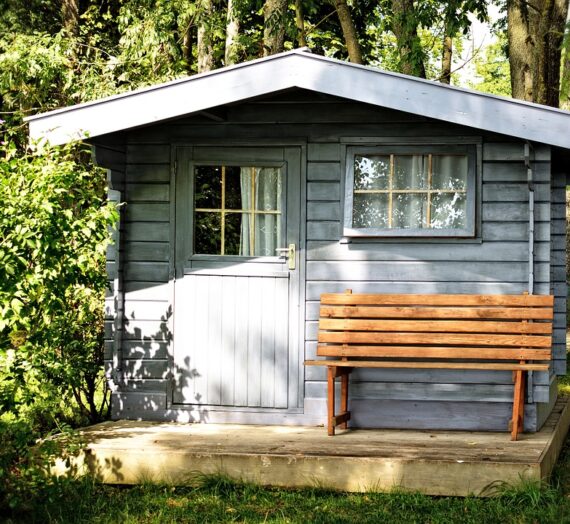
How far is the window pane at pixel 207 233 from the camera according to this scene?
7654mm

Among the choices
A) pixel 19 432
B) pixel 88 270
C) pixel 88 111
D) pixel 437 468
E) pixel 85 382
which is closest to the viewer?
pixel 19 432

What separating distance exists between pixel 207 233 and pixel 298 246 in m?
0.75

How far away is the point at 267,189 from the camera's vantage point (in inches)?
299

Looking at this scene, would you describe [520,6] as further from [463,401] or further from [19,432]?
[19,432]

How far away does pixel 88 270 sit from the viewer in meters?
6.65

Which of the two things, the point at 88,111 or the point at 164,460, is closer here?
the point at 164,460

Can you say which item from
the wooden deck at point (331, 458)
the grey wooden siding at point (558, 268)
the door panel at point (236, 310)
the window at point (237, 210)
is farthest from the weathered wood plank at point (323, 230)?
the grey wooden siding at point (558, 268)

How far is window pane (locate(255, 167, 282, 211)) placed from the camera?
7.60 m

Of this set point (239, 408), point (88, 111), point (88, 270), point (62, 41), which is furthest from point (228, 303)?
point (62, 41)

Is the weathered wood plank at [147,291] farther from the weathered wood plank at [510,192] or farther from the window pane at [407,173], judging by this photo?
the weathered wood plank at [510,192]

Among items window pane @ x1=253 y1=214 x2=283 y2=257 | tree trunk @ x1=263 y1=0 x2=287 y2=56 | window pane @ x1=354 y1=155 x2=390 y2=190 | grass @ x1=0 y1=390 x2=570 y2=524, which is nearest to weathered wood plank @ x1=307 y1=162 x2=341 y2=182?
window pane @ x1=354 y1=155 x2=390 y2=190

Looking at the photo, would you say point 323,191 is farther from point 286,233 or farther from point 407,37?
point 407,37

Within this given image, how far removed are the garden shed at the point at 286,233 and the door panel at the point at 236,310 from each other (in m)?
0.01

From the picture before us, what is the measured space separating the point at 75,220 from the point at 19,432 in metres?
1.50
